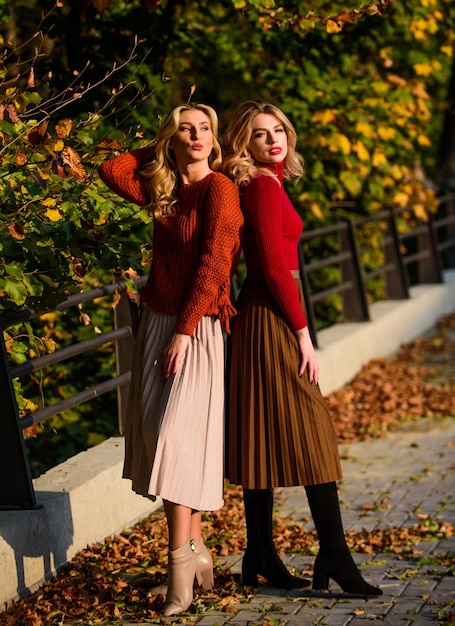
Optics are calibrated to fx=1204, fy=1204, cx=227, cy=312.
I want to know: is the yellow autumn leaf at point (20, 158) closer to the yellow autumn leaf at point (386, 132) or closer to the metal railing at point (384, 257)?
the metal railing at point (384, 257)

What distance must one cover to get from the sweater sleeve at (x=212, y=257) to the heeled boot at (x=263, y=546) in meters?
Answer: 0.94

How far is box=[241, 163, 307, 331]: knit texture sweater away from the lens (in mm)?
4957

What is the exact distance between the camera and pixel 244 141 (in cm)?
512

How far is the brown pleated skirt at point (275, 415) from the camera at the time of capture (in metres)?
5.05

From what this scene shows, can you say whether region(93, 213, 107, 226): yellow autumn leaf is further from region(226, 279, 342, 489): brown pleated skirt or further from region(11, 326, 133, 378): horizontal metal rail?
region(226, 279, 342, 489): brown pleated skirt

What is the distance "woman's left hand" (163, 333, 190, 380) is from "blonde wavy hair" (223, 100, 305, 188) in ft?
2.32

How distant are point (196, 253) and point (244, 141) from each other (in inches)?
21.9

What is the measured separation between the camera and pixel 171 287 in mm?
4969

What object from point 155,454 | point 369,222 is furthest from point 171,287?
point 369,222

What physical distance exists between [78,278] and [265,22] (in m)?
2.67

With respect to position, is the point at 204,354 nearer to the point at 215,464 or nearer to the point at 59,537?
the point at 215,464

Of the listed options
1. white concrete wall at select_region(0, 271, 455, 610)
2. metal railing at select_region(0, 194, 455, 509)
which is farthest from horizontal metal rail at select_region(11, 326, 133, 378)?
white concrete wall at select_region(0, 271, 455, 610)

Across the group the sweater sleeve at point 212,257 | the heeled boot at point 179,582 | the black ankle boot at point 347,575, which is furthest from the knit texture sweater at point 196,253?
the black ankle boot at point 347,575

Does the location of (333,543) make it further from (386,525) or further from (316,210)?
(316,210)
